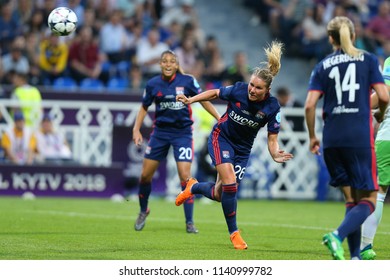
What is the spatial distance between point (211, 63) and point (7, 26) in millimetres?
5188

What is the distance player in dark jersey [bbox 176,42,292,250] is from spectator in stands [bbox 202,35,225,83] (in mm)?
11936

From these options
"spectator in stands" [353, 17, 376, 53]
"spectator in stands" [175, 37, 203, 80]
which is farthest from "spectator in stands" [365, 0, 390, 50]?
"spectator in stands" [175, 37, 203, 80]

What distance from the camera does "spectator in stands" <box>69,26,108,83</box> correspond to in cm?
2333

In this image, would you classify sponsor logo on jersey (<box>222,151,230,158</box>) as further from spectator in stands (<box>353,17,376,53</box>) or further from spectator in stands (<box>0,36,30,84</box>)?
spectator in stands (<box>353,17,376,53</box>)

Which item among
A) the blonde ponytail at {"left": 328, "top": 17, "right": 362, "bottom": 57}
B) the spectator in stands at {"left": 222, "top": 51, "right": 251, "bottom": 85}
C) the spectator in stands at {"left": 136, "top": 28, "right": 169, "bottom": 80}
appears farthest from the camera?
the spectator in stands at {"left": 136, "top": 28, "right": 169, "bottom": 80}

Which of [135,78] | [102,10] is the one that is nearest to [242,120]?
[135,78]

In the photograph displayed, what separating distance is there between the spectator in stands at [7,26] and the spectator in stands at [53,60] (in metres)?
0.90

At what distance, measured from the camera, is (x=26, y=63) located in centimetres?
2291

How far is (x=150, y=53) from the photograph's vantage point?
24.2 m

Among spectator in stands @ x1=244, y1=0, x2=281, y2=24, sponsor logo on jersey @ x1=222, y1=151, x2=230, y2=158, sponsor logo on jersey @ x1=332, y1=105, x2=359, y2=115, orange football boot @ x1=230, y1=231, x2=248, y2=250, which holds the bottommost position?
orange football boot @ x1=230, y1=231, x2=248, y2=250

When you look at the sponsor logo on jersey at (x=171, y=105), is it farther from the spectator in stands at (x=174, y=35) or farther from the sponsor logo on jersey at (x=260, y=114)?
the spectator in stands at (x=174, y=35)

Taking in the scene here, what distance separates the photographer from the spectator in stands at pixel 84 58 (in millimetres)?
23328

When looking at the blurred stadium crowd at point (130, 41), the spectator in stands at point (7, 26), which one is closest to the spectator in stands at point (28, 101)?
the blurred stadium crowd at point (130, 41)

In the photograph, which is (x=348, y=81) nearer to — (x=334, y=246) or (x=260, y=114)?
(x=334, y=246)
